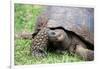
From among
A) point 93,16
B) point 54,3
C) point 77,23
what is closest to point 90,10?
point 93,16

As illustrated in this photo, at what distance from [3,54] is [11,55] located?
79 mm

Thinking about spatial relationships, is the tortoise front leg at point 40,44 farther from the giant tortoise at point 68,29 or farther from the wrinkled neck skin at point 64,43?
the wrinkled neck skin at point 64,43

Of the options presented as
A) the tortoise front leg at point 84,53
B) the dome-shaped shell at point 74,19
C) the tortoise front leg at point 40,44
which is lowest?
the tortoise front leg at point 84,53

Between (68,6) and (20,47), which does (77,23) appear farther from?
(20,47)

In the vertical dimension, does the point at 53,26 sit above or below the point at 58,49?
above

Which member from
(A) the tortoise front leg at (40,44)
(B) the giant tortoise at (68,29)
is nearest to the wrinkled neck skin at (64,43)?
(B) the giant tortoise at (68,29)

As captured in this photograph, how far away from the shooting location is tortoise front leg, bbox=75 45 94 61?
2222mm

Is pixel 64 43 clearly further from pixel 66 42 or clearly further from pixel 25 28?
pixel 25 28

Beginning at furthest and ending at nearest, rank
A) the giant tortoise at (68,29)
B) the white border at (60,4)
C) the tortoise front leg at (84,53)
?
the tortoise front leg at (84,53), the giant tortoise at (68,29), the white border at (60,4)

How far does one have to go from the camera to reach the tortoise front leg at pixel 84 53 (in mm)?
2222

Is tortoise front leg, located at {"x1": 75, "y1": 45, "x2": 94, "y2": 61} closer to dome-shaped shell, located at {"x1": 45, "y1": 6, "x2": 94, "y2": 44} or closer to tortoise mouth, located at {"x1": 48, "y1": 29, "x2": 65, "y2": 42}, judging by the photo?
dome-shaped shell, located at {"x1": 45, "y1": 6, "x2": 94, "y2": 44}

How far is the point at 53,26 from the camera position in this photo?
6.94 ft

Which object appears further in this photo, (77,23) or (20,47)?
(77,23)

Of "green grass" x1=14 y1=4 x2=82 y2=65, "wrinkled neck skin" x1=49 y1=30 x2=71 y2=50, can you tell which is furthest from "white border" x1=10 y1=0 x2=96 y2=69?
"wrinkled neck skin" x1=49 y1=30 x2=71 y2=50
